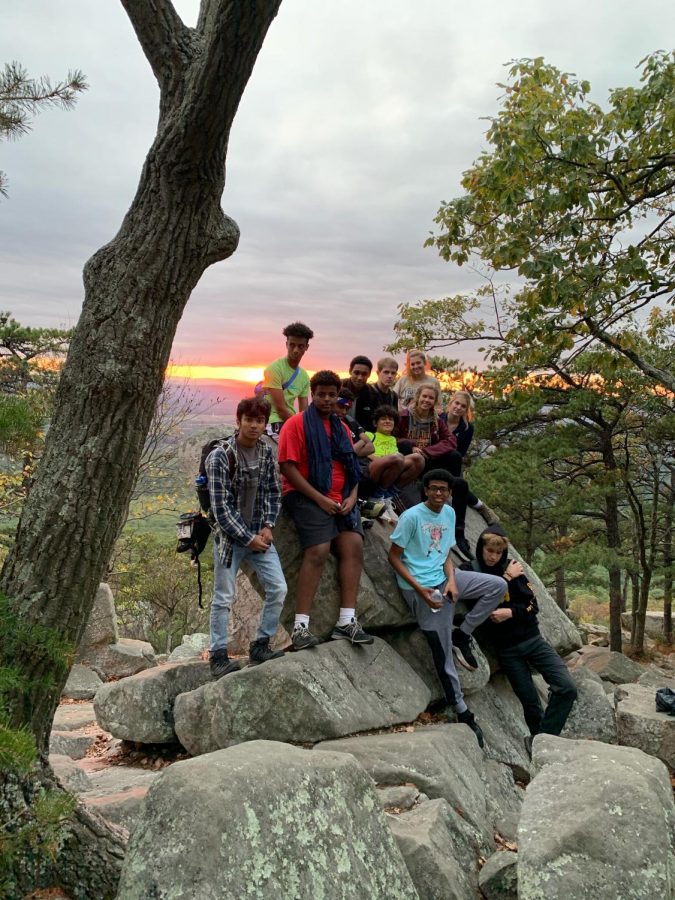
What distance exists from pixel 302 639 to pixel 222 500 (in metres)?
1.60

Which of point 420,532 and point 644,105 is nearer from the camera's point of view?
point 420,532

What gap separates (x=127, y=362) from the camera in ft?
11.2

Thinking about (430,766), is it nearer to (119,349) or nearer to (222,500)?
(222,500)

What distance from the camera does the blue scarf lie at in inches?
248

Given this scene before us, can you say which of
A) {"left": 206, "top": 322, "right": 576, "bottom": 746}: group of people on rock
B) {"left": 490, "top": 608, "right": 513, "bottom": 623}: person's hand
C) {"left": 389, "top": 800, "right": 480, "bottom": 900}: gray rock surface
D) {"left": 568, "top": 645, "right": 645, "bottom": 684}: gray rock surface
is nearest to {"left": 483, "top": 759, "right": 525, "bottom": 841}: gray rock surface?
{"left": 206, "top": 322, "right": 576, "bottom": 746}: group of people on rock

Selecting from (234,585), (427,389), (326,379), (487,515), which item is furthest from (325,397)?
(487,515)

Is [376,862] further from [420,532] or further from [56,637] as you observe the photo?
[420,532]

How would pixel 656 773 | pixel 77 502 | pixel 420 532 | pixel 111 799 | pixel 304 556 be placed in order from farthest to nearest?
1. pixel 420 532
2. pixel 304 556
3. pixel 111 799
4. pixel 656 773
5. pixel 77 502

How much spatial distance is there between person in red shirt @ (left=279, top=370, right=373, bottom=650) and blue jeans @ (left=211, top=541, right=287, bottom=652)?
34 centimetres

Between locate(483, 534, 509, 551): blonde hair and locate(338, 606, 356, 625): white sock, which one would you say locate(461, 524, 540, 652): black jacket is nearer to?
locate(483, 534, 509, 551): blonde hair

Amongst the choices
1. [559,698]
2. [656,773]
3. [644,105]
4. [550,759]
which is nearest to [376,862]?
[550,759]

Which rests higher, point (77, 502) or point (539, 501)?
point (77, 502)

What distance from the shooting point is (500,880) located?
416cm

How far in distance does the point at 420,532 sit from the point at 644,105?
5.69 metres
